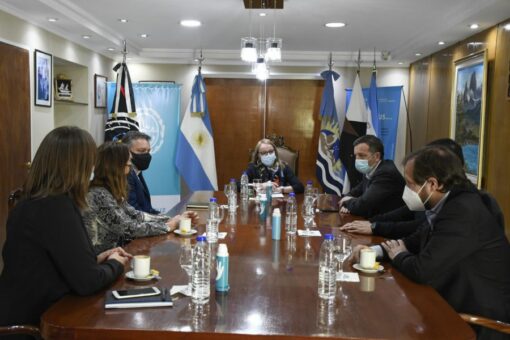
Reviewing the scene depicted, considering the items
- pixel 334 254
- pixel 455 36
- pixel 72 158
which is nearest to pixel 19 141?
pixel 72 158

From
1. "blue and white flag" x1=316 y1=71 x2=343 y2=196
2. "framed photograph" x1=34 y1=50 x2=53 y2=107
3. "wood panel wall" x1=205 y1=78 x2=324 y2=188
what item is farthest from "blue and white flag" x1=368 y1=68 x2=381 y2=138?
"framed photograph" x1=34 y1=50 x2=53 y2=107

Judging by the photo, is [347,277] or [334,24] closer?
[347,277]

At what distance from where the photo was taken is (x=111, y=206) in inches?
98.1

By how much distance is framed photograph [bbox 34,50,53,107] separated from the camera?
14.9ft

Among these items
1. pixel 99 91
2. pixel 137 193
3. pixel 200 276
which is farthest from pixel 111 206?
pixel 99 91

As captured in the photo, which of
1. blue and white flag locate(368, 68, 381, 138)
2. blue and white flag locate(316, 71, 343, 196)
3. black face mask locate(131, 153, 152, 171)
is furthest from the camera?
blue and white flag locate(316, 71, 343, 196)

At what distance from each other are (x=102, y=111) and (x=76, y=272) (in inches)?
195

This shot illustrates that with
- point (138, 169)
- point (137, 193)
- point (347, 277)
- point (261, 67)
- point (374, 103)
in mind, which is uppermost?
point (261, 67)

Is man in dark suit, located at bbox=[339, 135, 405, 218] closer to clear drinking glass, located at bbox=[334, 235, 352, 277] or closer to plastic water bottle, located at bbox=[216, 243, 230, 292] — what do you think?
clear drinking glass, located at bbox=[334, 235, 352, 277]

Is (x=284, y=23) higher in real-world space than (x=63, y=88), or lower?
higher

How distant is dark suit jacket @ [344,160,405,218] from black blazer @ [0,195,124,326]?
216cm

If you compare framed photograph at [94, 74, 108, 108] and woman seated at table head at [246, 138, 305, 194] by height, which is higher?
framed photograph at [94, 74, 108, 108]

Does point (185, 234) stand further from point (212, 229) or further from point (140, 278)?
point (140, 278)

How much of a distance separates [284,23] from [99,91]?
262cm
